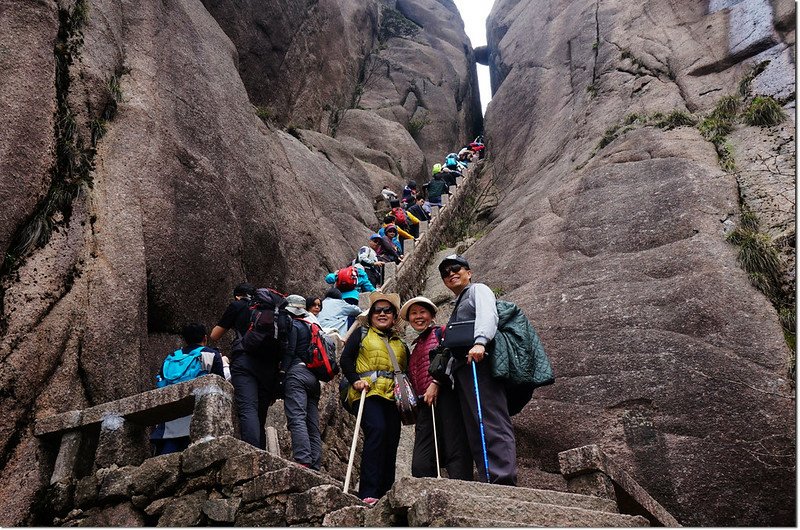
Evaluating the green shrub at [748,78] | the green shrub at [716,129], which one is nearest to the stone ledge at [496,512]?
the green shrub at [716,129]

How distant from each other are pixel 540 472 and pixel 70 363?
576cm

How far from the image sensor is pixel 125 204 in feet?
32.3

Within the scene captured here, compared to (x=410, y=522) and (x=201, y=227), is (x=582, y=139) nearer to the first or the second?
(x=201, y=227)

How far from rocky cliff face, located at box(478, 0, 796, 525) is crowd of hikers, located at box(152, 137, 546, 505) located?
2.96 meters

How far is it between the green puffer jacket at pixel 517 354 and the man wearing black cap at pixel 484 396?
0.36ft

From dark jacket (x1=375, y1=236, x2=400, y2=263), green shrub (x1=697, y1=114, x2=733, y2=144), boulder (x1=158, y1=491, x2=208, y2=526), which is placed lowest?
boulder (x1=158, y1=491, x2=208, y2=526)

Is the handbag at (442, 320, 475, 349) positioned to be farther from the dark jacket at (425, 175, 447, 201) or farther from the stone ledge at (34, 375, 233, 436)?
the dark jacket at (425, 175, 447, 201)

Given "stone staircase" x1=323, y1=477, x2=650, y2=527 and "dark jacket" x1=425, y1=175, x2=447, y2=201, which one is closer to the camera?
"stone staircase" x1=323, y1=477, x2=650, y2=527

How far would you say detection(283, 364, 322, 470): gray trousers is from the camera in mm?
7000

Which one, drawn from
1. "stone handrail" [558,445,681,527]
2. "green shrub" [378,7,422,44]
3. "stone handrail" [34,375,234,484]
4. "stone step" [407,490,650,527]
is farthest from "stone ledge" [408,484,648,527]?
"green shrub" [378,7,422,44]

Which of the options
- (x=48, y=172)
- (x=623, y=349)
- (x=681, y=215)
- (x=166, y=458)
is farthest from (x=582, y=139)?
(x=166, y=458)

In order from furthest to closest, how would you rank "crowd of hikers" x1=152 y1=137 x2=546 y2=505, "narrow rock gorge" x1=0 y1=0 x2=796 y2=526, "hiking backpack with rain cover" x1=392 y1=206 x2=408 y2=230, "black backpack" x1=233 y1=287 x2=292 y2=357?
1. "hiking backpack with rain cover" x1=392 y1=206 x2=408 y2=230
2. "narrow rock gorge" x1=0 y1=0 x2=796 y2=526
3. "black backpack" x1=233 y1=287 x2=292 y2=357
4. "crowd of hikers" x1=152 y1=137 x2=546 y2=505

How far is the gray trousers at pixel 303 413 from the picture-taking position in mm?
7000

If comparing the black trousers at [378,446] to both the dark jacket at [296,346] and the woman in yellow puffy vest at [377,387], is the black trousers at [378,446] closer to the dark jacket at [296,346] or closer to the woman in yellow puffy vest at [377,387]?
the woman in yellow puffy vest at [377,387]
